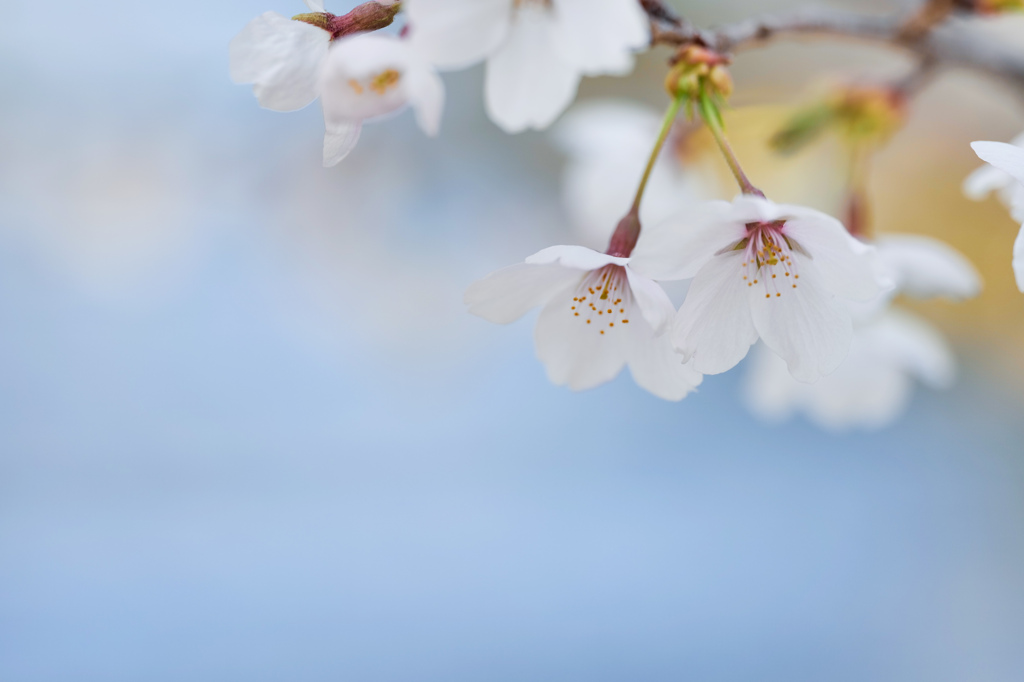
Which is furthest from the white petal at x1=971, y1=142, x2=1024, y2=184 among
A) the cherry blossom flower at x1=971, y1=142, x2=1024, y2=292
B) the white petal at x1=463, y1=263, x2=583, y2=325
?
the white petal at x1=463, y1=263, x2=583, y2=325

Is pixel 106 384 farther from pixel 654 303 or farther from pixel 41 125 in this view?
pixel 654 303

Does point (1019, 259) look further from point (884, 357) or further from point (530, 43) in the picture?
point (884, 357)

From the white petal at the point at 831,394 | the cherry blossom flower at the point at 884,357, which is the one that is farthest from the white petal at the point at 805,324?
the white petal at the point at 831,394

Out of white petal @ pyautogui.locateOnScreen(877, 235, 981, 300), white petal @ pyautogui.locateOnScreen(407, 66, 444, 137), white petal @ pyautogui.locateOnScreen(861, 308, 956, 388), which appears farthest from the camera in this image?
white petal @ pyautogui.locateOnScreen(861, 308, 956, 388)

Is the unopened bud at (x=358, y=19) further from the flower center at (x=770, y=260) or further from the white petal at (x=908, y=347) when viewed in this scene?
the white petal at (x=908, y=347)

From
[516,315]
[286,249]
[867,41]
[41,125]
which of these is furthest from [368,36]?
[41,125]

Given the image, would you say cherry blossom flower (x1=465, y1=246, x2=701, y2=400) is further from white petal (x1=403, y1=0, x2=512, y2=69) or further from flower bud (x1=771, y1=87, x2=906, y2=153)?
flower bud (x1=771, y1=87, x2=906, y2=153)

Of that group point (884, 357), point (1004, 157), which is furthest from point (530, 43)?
point (884, 357)
